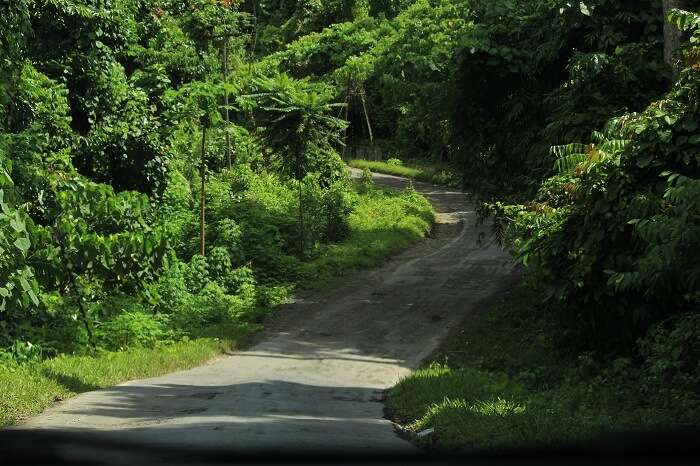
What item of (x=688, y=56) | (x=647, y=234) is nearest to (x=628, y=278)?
(x=647, y=234)

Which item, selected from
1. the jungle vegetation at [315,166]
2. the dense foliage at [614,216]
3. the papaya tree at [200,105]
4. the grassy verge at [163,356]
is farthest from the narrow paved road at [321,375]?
the papaya tree at [200,105]

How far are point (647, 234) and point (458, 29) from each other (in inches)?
485

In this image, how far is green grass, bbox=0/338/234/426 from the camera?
9.10 metres

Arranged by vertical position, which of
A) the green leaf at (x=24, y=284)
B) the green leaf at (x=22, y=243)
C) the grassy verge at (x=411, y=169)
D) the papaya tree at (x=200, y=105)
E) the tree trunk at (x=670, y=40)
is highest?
the tree trunk at (x=670, y=40)

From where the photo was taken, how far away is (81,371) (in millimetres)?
11305

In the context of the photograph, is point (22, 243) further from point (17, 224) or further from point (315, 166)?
point (315, 166)

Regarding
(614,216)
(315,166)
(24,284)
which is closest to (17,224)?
(24,284)

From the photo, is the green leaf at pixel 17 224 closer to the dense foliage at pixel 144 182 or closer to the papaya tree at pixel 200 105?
the dense foliage at pixel 144 182

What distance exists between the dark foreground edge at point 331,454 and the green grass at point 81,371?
638cm

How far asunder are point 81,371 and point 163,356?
2.02 meters

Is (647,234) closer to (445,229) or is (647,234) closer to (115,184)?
(115,184)

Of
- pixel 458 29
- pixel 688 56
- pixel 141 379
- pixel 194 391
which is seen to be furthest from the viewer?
pixel 458 29

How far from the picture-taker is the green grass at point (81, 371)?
9.10 m

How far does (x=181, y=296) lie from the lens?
58.3 feet
